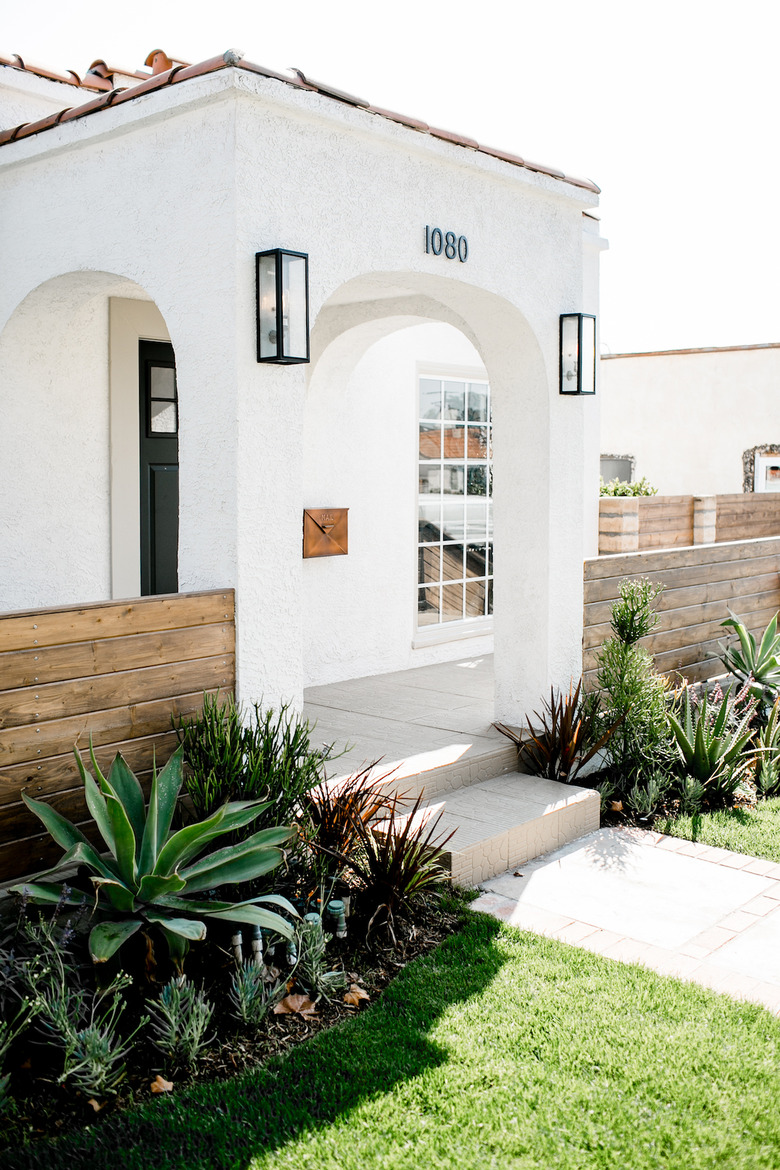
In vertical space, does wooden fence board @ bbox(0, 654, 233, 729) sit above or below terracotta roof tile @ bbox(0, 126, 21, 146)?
below

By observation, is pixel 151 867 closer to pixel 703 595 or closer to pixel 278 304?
pixel 278 304

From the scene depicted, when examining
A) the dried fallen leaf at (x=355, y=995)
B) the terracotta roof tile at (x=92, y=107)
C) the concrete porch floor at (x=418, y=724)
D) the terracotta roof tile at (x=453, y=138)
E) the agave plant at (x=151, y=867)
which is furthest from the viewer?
the concrete porch floor at (x=418, y=724)

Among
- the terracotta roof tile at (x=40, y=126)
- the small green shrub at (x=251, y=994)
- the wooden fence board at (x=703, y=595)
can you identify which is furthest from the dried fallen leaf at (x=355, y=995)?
the terracotta roof tile at (x=40, y=126)

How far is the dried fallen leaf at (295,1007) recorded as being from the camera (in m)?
4.18

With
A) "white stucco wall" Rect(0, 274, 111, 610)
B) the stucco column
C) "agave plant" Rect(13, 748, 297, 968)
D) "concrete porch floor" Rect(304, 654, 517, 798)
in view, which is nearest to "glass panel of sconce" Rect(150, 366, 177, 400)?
"white stucco wall" Rect(0, 274, 111, 610)

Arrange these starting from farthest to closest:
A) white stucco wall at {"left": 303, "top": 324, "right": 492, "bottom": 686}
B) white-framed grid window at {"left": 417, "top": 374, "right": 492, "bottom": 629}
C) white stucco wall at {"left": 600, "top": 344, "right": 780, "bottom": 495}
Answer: white stucco wall at {"left": 600, "top": 344, "right": 780, "bottom": 495}, white-framed grid window at {"left": 417, "top": 374, "right": 492, "bottom": 629}, white stucco wall at {"left": 303, "top": 324, "right": 492, "bottom": 686}

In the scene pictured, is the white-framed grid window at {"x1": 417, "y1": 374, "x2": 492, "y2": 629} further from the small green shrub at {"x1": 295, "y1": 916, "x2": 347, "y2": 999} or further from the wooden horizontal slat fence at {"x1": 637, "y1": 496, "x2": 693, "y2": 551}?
the small green shrub at {"x1": 295, "y1": 916, "x2": 347, "y2": 999}

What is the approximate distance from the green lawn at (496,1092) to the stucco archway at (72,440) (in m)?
3.89

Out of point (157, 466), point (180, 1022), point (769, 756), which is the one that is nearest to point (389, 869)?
point (180, 1022)

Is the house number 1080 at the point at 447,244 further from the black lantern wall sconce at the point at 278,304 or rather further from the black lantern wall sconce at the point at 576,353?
the black lantern wall sconce at the point at 278,304

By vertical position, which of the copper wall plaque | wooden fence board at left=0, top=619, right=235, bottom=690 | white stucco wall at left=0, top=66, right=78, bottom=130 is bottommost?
wooden fence board at left=0, top=619, right=235, bottom=690

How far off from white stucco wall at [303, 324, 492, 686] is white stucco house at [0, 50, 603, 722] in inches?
0.9

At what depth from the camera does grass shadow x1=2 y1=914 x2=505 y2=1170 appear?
10.9 feet

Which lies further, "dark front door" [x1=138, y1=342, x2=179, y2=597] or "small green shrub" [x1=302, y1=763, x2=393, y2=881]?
"dark front door" [x1=138, y1=342, x2=179, y2=597]
